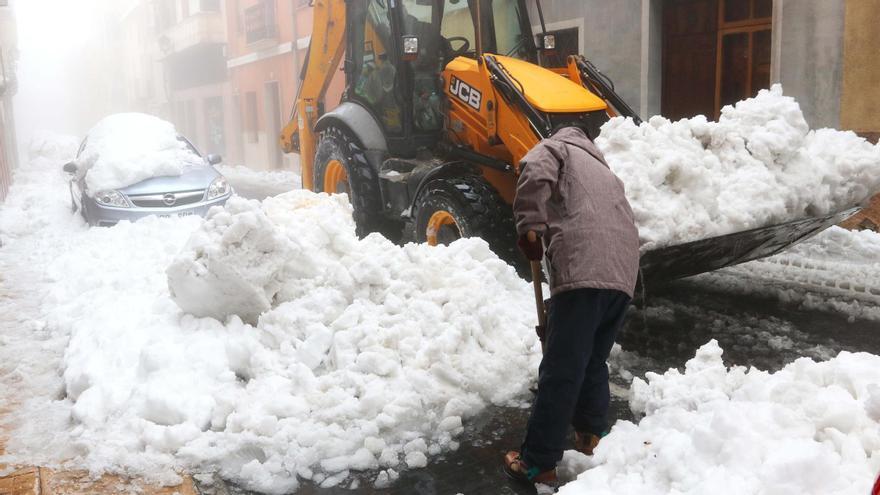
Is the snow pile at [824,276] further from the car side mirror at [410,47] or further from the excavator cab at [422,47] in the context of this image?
the car side mirror at [410,47]

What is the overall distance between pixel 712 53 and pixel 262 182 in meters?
12.3

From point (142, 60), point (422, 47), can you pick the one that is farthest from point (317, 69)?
point (142, 60)

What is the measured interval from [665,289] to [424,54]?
10.2 feet

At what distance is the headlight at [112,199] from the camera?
898 centimetres

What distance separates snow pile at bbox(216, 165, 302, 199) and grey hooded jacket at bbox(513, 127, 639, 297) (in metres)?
12.9

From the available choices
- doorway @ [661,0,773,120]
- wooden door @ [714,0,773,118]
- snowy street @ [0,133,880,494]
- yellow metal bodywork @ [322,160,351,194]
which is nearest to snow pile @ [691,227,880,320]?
snowy street @ [0,133,880,494]

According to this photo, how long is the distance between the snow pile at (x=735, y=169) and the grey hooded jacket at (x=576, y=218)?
4.81 feet

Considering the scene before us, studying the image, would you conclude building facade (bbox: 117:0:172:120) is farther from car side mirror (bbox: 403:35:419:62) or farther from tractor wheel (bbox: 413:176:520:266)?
tractor wheel (bbox: 413:176:520:266)

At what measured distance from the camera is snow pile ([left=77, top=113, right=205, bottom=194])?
9.28 meters

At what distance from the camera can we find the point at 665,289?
22.0 feet

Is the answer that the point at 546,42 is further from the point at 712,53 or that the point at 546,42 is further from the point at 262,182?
the point at 262,182

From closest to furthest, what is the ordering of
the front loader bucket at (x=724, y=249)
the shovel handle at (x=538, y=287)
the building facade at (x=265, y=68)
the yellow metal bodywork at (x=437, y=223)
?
the shovel handle at (x=538, y=287) → the front loader bucket at (x=724, y=249) → the yellow metal bodywork at (x=437, y=223) → the building facade at (x=265, y=68)

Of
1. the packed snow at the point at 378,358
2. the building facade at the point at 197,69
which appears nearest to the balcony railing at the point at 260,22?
the building facade at the point at 197,69

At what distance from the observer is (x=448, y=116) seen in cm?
701
